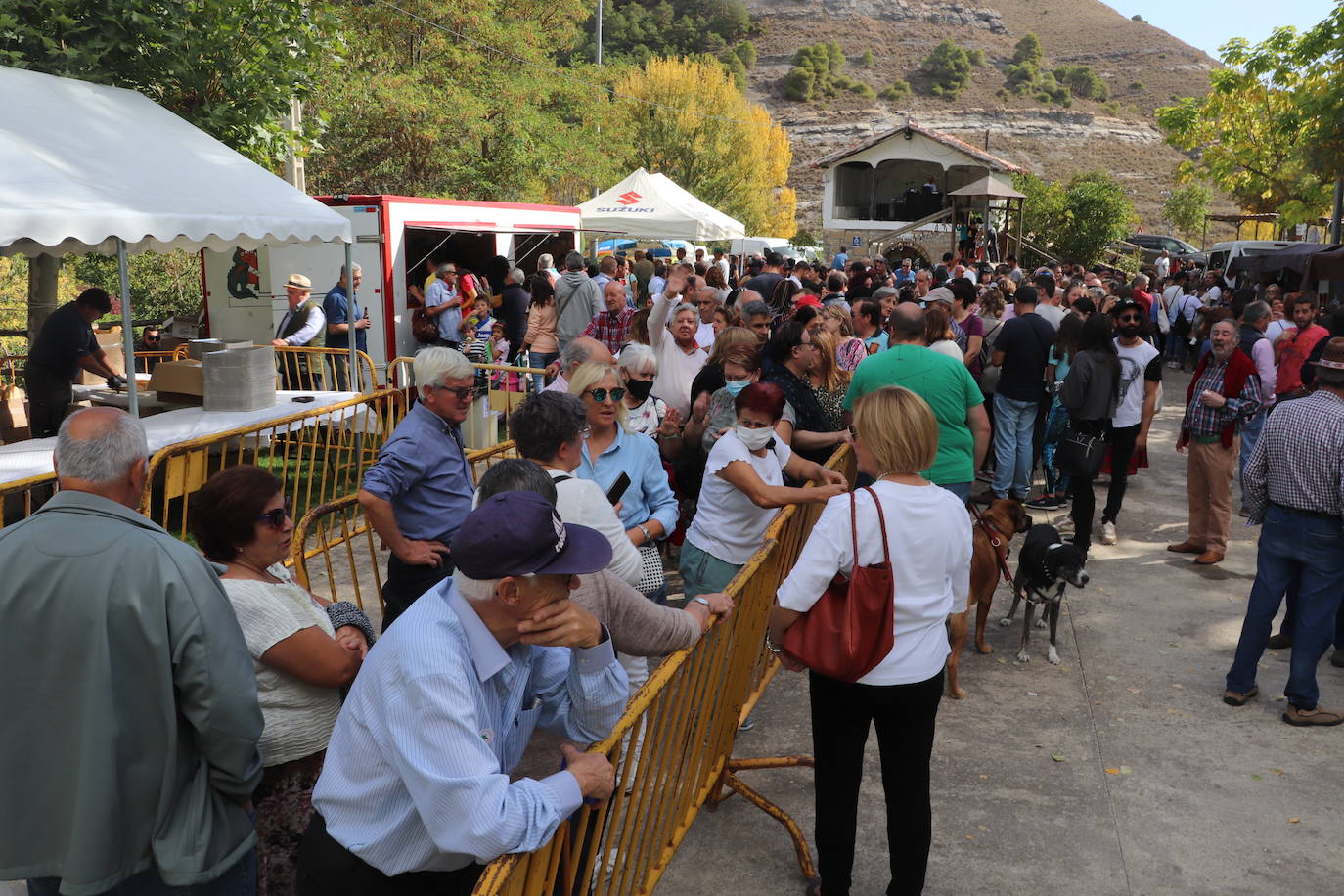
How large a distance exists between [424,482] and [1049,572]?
11.9 feet

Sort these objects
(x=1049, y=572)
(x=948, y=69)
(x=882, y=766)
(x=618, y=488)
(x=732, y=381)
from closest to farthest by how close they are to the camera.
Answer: (x=882, y=766) < (x=618, y=488) < (x=732, y=381) < (x=1049, y=572) < (x=948, y=69)

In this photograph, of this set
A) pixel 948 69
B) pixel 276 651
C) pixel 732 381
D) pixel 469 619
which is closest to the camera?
pixel 469 619

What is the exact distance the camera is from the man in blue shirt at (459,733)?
1914 millimetres

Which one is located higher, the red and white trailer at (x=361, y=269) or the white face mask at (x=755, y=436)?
the red and white trailer at (x=361, y=269)

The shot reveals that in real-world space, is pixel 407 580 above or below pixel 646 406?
below

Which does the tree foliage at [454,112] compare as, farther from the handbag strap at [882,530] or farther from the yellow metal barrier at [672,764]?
the handbag strap at [882,530]

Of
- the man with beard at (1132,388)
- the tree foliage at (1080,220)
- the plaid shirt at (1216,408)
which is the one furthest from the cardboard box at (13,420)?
the tree foliage at (1080,220)

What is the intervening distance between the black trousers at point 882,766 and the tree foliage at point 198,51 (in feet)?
33.5

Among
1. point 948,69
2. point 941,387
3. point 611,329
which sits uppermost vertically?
point 948,69

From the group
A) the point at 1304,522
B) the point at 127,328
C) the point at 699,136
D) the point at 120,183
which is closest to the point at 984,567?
the point at 1304,522

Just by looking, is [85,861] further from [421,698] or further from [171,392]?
[171,392]

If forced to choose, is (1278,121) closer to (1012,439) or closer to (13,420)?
(1012,439)

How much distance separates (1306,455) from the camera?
4.92 m

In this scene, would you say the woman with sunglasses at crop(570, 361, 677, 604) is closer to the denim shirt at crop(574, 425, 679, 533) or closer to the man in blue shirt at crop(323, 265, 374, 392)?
the denim shirt at crop(574, 425, 679, 533)
